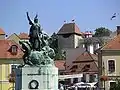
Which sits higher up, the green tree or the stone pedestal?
the green tree

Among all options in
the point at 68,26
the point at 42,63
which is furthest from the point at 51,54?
the point at 68,26

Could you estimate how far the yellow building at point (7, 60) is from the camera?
5575cm

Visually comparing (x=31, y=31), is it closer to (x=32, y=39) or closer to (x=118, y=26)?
(x=32, y=39)

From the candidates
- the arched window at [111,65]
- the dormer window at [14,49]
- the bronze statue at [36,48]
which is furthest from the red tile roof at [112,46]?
the bronze statue at [36,48]

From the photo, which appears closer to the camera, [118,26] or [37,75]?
[37,75]

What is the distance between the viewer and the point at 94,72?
71000 millimetres

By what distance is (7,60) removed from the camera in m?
57.0

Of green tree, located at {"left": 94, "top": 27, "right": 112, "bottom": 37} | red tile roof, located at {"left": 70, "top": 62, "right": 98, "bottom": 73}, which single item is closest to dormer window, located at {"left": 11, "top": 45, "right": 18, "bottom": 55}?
red tile roof, located at {"left": 70, "top": 62, "right": 98, "bottom": 73}

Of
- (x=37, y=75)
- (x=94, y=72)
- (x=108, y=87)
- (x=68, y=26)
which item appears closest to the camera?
(x=37, y=75)

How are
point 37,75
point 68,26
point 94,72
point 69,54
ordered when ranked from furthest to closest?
point 68,26, point 69,54, point 94,72, point 37,75

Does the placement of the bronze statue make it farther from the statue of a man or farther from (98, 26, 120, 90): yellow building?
(98, 26, 120, 90): yellow building

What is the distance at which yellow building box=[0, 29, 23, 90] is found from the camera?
55750 mm

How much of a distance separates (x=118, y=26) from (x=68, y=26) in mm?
56211

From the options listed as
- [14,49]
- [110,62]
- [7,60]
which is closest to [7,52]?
[14,49]
